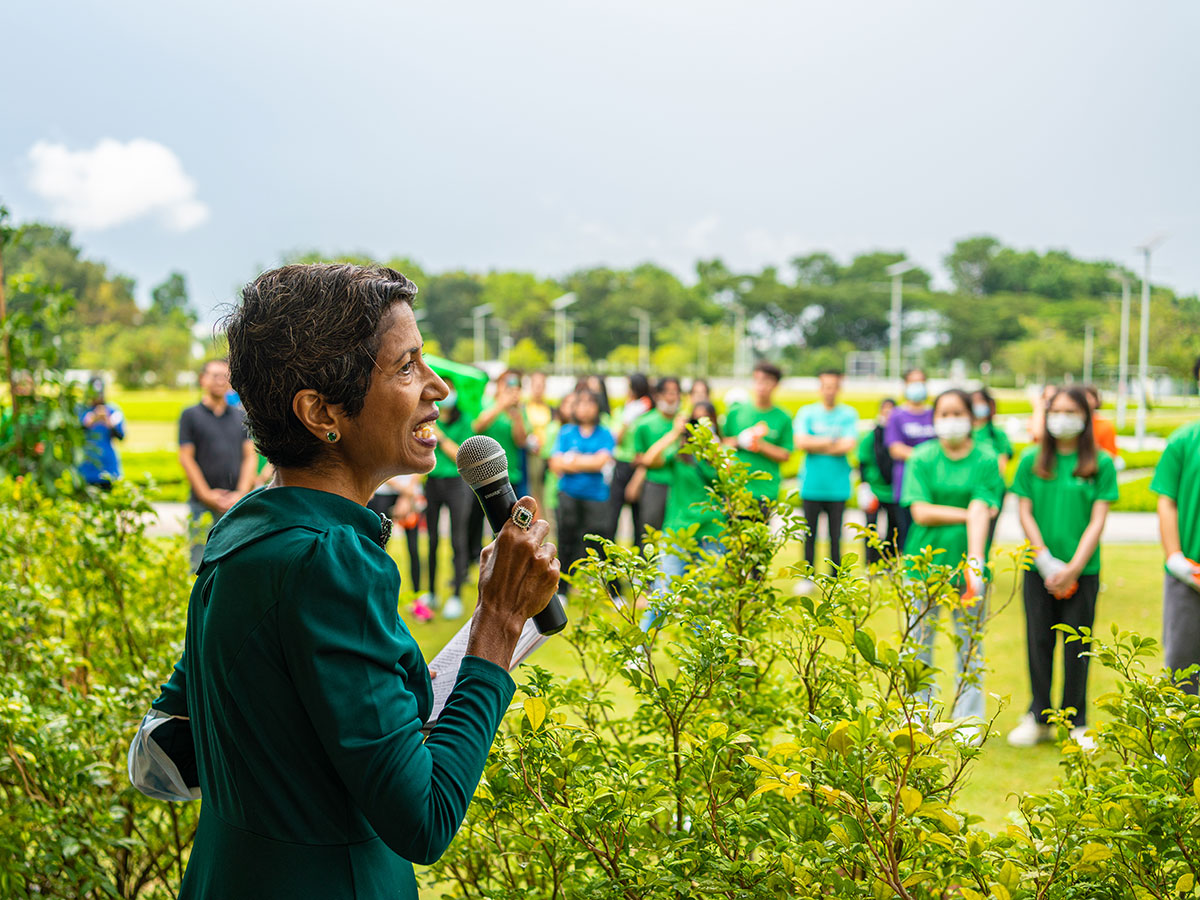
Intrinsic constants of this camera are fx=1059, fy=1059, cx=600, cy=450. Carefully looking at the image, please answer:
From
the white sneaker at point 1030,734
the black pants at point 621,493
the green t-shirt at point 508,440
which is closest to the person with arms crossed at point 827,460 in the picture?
the black pants at point 621,493

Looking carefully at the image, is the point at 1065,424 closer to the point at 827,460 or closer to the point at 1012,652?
the point at 1012,652

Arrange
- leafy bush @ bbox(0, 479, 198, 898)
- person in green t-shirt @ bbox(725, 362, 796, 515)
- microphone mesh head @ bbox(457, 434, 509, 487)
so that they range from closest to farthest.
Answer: microphone mesh head @ bbox(457, 434, 509, 487) < leafy bush @ bbox(0, 479, 198, 898) < person in green t-shirt @ bbox(725, 362, 796, 515)

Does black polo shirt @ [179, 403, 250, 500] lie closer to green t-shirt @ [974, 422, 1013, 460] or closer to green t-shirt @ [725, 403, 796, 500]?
green t-shirt @ [725, 403, 796, 500]

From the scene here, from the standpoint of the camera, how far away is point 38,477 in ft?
18.7

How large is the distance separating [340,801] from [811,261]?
470 ft

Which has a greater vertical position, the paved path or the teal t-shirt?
the teal t-shirt

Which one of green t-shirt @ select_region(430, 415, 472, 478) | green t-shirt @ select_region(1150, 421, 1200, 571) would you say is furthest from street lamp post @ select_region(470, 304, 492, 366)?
green t-shirt @ select_region(1150, 421, 1200, 571)

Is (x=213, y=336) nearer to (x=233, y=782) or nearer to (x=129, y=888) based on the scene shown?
(x=233, y=782)

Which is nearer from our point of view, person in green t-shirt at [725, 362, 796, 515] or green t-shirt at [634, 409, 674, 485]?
person in green t-shirt at [725, 362, 796, 515]

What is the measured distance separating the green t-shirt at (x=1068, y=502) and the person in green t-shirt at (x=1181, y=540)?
27.5 inches

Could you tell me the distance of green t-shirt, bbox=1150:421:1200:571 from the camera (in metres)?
4.48

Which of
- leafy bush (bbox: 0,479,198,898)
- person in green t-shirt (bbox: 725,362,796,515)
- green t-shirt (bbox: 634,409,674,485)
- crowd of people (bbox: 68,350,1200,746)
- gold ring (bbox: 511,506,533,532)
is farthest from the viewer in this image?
green t-shirt (bbox: 634,409,674,485)

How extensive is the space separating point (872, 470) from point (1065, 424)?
140 inches

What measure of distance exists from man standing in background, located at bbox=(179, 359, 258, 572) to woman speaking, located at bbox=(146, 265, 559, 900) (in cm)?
642
